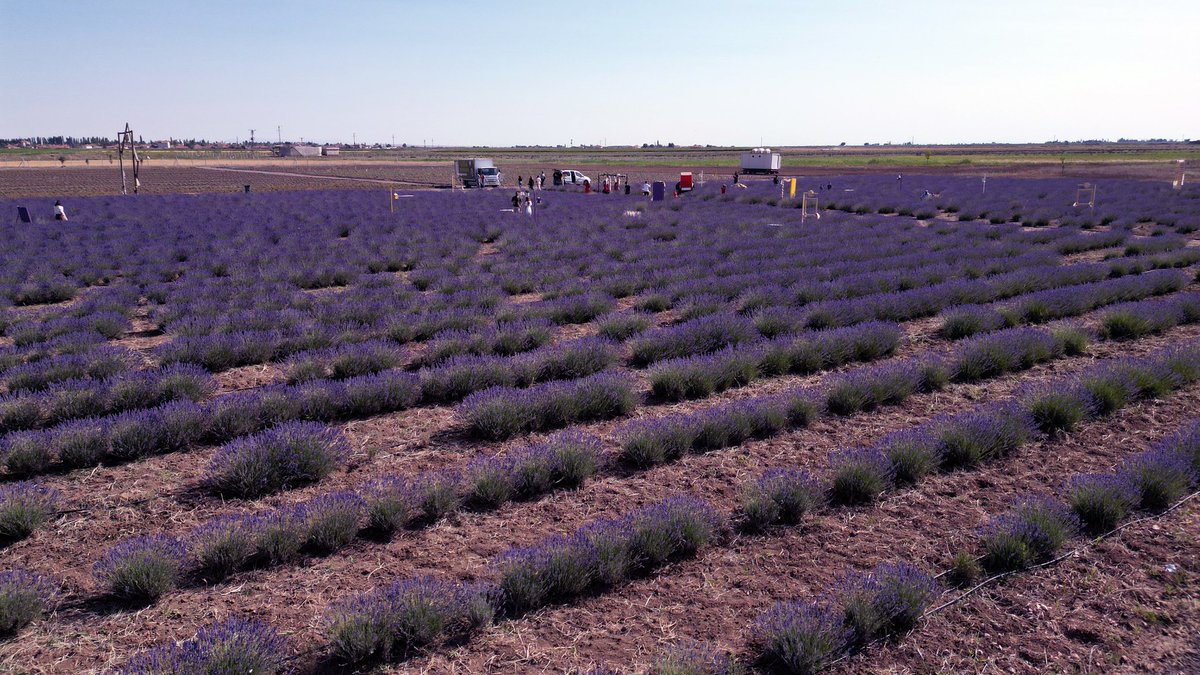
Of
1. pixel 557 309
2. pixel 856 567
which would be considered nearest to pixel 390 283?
pixel 557 309

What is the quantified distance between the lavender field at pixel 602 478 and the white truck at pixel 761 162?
49.5m

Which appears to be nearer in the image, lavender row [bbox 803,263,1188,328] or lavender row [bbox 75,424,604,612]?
lavender row [bbox 75,424,604,612]

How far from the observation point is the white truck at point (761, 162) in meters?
61.0

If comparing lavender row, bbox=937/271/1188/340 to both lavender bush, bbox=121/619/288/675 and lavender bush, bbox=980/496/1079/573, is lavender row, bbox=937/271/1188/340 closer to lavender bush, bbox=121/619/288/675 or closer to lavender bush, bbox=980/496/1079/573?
lavender bush, bbox=980/496/1079/573

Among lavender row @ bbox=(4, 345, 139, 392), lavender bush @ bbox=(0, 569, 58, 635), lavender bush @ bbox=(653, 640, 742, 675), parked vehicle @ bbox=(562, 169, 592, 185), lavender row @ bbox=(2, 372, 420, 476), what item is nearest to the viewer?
lavender bush @ bbox=(653, 640, 742, 675)

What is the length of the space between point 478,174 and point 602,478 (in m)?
45.1

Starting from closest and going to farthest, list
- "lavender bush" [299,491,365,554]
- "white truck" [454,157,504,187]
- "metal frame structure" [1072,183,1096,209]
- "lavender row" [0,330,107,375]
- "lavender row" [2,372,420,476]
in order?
"lavender bush" [299,491,365,554], "lavender row" [2,372,420,476], "lavender row" [0,330,107,375], "metal frame structure" [1072,183,1096,209], "white truck" [454,157,504,187]

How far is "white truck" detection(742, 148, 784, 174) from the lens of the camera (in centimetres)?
6096

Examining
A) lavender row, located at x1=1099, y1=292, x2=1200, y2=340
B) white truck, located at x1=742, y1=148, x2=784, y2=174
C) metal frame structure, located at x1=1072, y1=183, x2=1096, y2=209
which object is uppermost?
white truck, located at x1=742, y1=148, x2=784, y2=174

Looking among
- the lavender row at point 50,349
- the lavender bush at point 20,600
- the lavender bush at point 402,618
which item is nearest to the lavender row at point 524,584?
the lavender bush at point 402,618

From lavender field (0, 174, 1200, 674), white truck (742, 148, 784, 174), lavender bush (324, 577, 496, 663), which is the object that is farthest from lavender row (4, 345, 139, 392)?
white truck (742, 148, 784, 174)

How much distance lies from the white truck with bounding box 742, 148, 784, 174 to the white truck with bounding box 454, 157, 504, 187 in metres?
23.2

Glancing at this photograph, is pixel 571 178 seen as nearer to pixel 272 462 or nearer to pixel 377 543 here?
pixel 272 462

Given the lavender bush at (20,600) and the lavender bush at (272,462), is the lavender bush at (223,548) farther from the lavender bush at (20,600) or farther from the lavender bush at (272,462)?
the lavender bush at (272,462)
